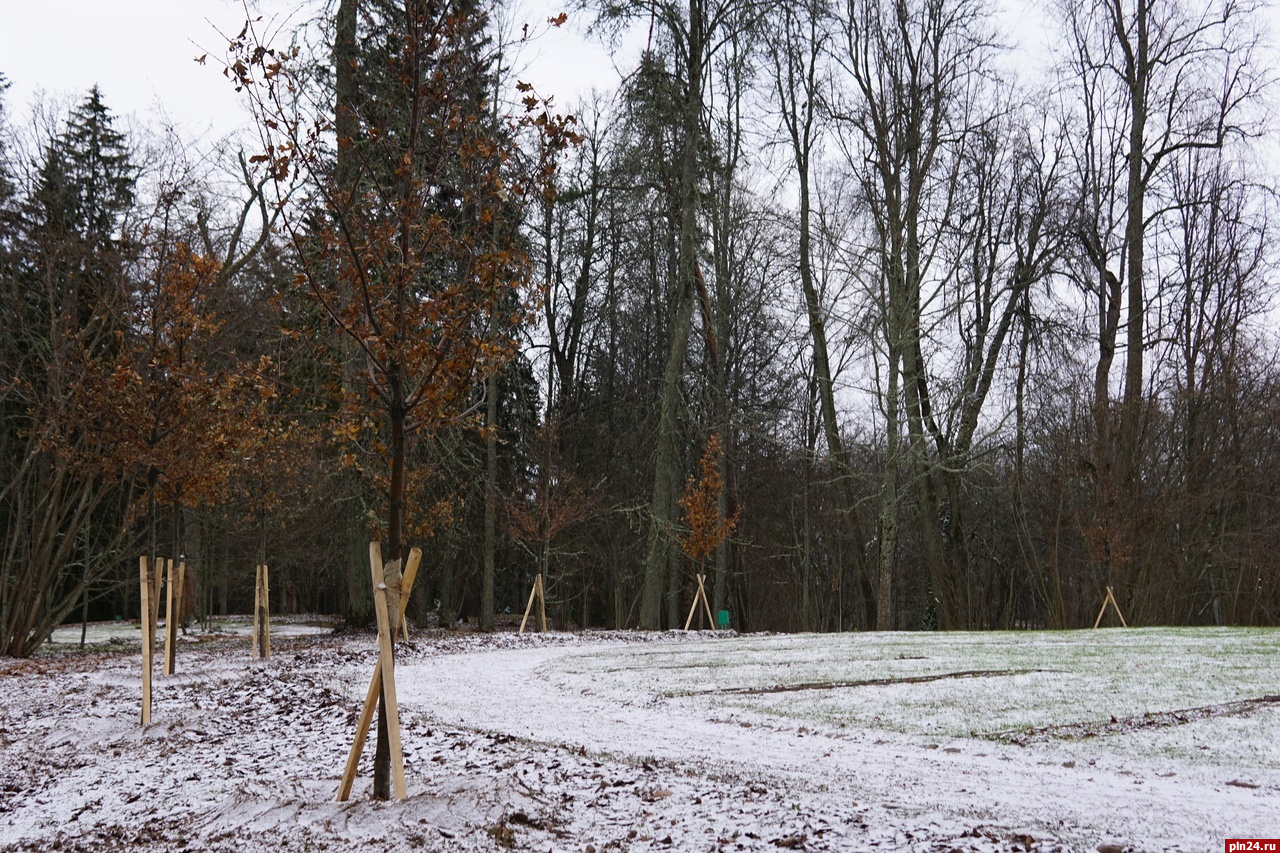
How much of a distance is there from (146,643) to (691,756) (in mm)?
5262

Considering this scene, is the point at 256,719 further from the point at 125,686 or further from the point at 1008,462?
the point at 1008,462

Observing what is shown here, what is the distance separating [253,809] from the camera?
583cm

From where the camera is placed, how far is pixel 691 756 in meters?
6.88

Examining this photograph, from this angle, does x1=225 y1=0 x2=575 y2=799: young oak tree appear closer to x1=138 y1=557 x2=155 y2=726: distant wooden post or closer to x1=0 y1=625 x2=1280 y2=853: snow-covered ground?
x1=0 y1=625 x2=1280 y2=853: snow-covered ground

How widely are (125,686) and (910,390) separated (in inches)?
655

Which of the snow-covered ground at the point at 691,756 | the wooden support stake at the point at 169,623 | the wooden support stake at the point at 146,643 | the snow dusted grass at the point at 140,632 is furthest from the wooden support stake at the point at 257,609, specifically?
the snow dusted grass at the point at 140,632

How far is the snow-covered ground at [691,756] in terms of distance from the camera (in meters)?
5.16

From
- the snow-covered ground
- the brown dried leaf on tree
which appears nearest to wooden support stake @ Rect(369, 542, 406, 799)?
the snow-covered ground

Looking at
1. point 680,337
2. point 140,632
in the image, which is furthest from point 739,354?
point 140,632

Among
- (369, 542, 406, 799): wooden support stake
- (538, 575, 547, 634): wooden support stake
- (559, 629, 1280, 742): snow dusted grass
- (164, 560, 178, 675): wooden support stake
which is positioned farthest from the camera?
(538, 575, 547, 634): wooden support stake

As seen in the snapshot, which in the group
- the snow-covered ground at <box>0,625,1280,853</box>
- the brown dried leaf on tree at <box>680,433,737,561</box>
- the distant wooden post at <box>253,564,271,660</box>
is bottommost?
the snow-covered ground at <box>0,625,1280,853</box>

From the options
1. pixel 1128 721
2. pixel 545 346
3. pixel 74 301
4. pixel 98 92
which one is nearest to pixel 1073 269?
pixel 545 346

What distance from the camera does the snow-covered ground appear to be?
5.16m

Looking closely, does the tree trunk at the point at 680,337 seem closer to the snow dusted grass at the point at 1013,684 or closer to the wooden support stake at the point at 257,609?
the snow dusted grass at the point at 1013,684
